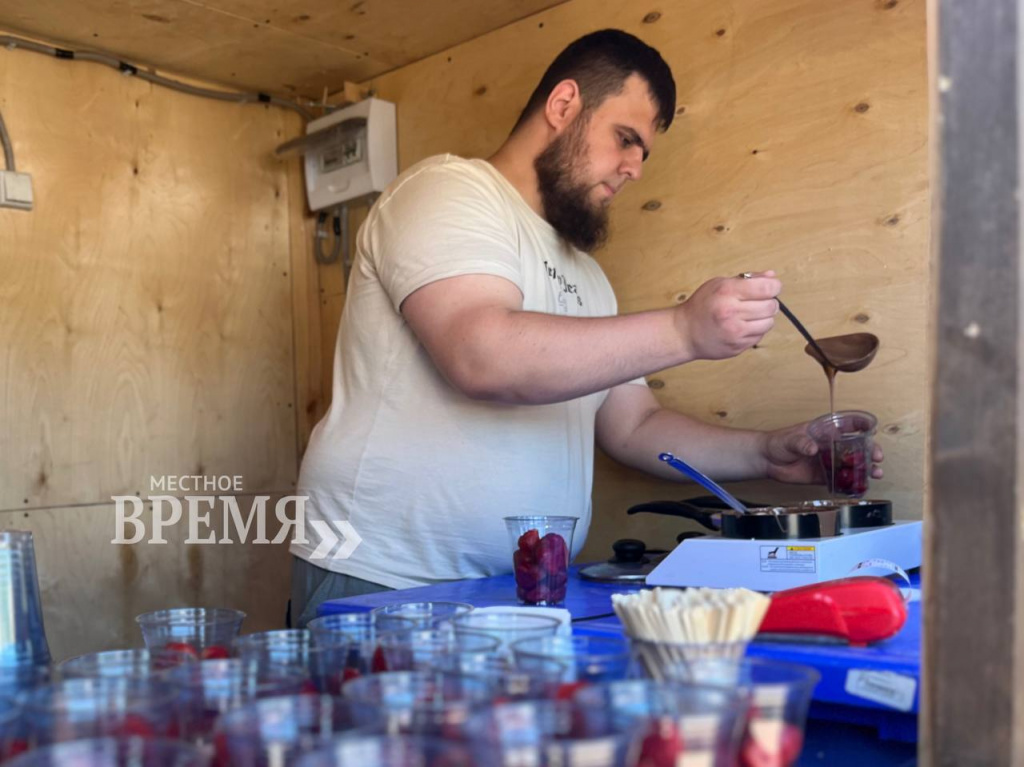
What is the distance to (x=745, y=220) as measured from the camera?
221cm

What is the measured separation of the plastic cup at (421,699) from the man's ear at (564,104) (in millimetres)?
1486

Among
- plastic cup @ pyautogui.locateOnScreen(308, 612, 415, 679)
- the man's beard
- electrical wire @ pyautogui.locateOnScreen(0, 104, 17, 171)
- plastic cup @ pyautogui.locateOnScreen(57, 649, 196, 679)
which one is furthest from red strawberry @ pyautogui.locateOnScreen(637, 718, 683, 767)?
electrical wire @ pyautogui.locateOnScreen(0, 104, 17, 171)

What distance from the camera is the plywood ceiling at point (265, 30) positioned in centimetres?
248

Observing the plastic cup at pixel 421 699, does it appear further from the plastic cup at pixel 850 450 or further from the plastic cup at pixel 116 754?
the plastic cup at pixel 850 450

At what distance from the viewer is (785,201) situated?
2.14m

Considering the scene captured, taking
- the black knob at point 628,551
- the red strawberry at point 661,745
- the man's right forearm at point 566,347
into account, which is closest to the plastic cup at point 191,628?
the red strawberry at point 661,745

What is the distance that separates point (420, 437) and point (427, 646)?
1033 mm

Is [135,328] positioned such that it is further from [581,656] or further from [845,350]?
[581,656]

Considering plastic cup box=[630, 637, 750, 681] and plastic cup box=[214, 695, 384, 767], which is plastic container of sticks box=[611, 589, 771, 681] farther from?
plastic cup box=[214, 695, 384, 767]

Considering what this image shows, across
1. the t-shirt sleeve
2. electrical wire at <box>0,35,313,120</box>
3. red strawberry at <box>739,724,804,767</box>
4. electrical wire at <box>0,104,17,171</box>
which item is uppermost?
electrical wire at <box>0,35,313,120</box>

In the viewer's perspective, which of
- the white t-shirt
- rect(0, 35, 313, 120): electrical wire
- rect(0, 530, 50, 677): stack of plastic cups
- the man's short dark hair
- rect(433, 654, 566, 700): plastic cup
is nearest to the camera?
rect(433, 654, 566, 700): plastic cup

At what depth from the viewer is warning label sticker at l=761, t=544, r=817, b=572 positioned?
55.1 inches

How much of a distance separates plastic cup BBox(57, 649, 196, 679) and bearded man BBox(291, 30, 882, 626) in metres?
0.84

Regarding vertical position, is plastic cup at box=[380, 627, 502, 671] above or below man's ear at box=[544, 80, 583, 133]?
below
